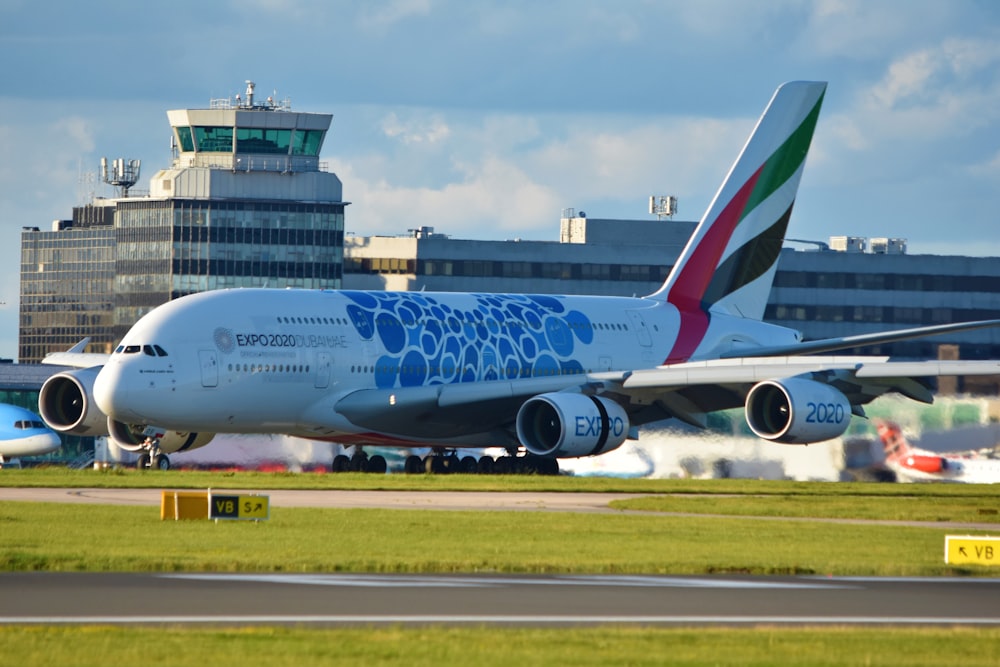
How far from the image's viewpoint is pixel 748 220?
5662cm

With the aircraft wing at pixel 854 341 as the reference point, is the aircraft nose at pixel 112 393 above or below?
below

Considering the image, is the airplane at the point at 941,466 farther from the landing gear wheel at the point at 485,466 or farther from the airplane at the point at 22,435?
the airplane at the point at 22,435

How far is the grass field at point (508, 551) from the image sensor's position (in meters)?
15.3

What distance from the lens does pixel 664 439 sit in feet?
161

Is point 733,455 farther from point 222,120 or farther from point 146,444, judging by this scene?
point 222,120

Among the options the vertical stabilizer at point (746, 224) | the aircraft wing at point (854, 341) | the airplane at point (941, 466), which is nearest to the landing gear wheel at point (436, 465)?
the vertical stabilizer at point (746, 224)

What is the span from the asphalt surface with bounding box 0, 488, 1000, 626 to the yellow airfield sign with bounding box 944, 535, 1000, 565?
154 centimetres

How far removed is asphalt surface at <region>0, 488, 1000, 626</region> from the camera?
17.5 meters

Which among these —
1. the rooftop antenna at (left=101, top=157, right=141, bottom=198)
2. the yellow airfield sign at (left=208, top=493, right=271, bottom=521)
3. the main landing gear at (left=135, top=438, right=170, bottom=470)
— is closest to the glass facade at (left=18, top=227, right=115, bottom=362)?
the rooftop antenna at (left=101, top=157, right=141, bottom=198)

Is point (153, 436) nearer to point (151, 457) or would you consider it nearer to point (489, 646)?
point (151, 457)

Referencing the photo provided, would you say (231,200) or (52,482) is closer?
(52,482)

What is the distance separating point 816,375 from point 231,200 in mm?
70216

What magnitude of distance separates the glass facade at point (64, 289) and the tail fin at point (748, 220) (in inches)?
3535

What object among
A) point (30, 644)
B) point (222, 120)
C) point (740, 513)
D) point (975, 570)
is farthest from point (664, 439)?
point (222, 120)
